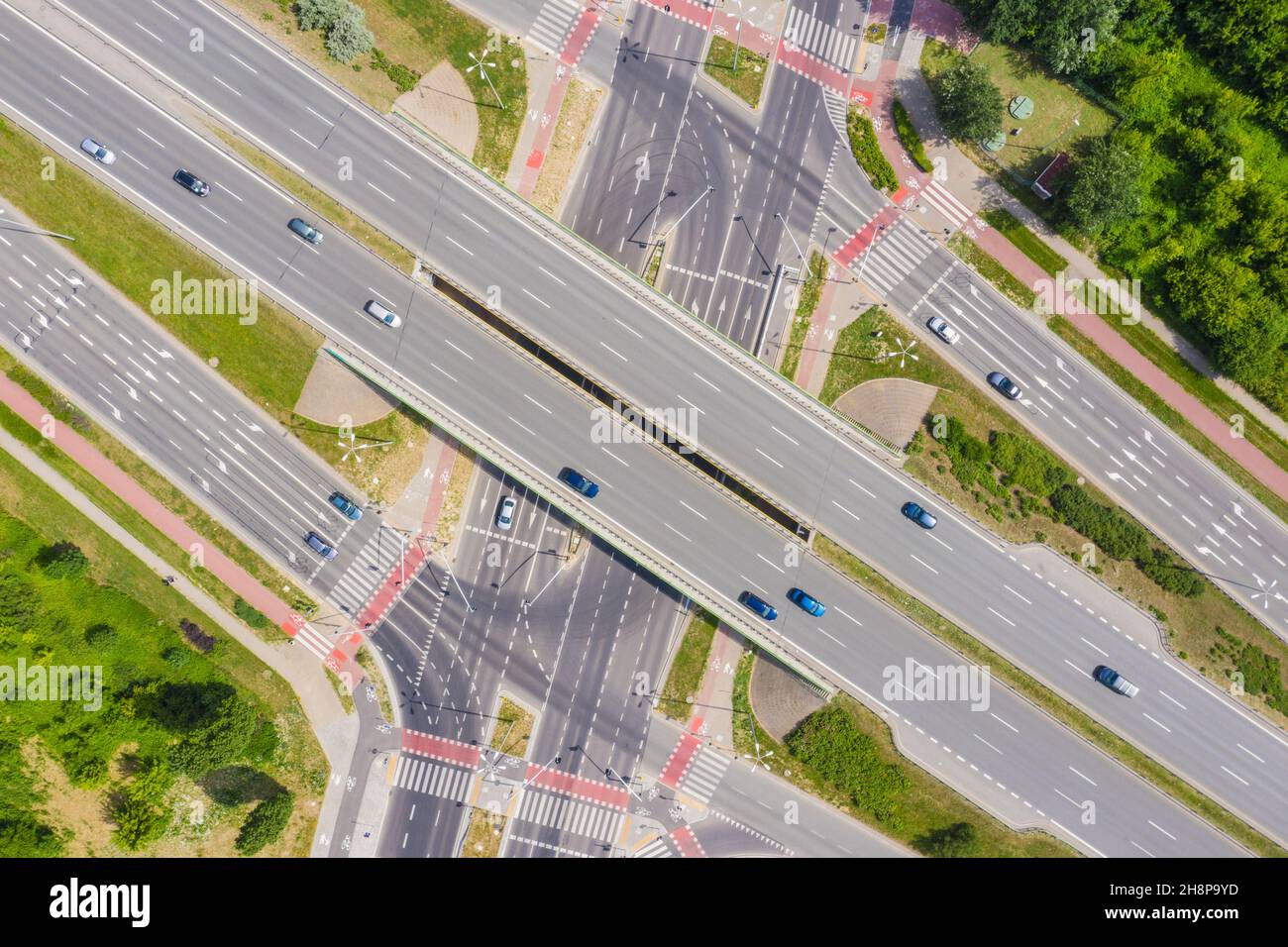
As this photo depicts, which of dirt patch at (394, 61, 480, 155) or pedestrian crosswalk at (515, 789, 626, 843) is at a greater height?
dirt patch at (394, 61, 480, 155)

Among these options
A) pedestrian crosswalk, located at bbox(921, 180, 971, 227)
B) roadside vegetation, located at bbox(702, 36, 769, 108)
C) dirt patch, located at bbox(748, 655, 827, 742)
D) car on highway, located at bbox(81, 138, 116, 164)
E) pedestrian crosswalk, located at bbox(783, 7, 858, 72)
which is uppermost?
pedestrian crosswalk, located at bbox(783, 7, 858, 72)

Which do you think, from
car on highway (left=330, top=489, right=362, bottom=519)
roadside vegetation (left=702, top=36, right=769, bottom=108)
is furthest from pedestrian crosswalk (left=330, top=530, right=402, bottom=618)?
roadside vegetation (left=702, top=36, right=769, bottom=108)

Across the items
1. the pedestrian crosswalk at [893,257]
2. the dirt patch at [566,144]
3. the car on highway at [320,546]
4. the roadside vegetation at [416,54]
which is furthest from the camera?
the pedestrian crosswalk at [893,257]

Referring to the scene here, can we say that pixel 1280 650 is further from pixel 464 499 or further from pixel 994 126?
pixel 464 499

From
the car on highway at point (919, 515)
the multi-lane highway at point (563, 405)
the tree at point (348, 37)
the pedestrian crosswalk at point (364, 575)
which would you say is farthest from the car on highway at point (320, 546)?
the car on highway at point (919, 515)

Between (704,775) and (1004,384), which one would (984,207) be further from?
(704,775)

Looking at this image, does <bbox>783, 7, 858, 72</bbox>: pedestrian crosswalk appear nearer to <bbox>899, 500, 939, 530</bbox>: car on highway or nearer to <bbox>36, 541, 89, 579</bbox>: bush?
<bbox>899, 500, 939, 530</bbox>: car on highway

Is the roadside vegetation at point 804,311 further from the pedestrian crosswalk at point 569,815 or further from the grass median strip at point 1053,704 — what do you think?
the pedestrian crosswalk at point 569,815
